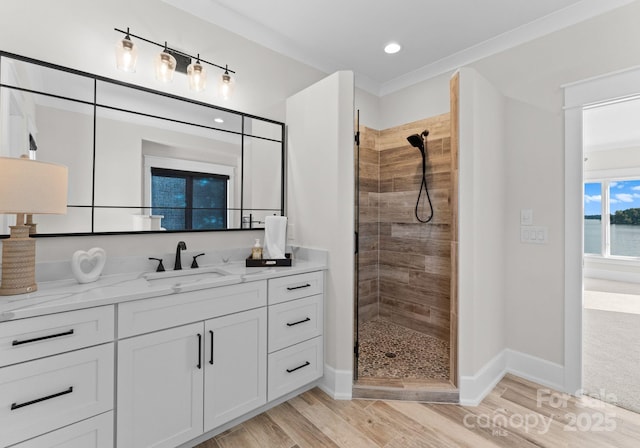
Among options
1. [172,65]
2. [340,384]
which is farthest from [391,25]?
[340,384]

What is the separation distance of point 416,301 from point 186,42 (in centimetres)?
308

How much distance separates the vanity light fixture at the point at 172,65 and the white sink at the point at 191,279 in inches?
49.8

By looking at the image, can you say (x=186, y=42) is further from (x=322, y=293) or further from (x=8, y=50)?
(x=322, y=293)

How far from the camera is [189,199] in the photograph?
2129 millimetres

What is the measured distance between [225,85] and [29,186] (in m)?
1.41

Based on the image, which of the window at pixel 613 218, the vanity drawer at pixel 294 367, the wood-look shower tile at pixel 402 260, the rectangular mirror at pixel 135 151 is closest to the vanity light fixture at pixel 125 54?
the rectangular mirror at pixel 135 151

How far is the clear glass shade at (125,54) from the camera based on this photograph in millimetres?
1822

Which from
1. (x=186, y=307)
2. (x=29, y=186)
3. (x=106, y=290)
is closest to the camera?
(x=29, y=186)

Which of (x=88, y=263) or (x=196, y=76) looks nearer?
(x=88, y=263)

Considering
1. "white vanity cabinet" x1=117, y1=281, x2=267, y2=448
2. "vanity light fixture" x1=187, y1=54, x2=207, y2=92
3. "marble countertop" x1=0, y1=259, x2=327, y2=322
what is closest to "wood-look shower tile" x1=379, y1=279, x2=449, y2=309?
"marble countertop" x1=0, y1=259, x2=327, y2=322

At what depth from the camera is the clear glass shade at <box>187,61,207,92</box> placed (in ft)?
6.89

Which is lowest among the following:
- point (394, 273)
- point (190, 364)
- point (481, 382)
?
point (481, 382)

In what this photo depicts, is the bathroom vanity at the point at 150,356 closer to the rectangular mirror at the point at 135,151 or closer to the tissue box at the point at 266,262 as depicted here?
the tissue box at the point at 266,262

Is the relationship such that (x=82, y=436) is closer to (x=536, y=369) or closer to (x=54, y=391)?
(x=54, y=391)
